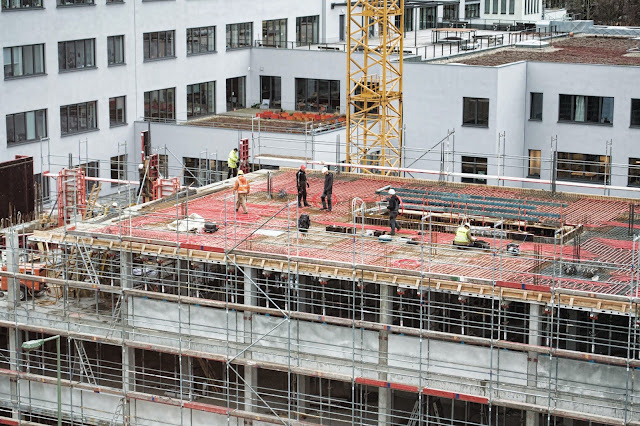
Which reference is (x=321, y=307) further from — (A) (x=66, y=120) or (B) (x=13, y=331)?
(A) (x=66, y=120)

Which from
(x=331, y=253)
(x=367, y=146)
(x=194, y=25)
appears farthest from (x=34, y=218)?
(x=194, y=25)

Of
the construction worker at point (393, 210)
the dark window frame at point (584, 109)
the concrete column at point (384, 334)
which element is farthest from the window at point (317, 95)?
the concrete column at point (384, 334)

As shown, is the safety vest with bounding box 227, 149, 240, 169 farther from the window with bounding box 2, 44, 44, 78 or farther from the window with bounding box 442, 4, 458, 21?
the window with bounding box 442, 4, 458, 21

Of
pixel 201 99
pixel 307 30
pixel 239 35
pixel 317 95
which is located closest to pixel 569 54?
pixel 317 95

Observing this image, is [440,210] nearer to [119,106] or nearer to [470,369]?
[470,369]

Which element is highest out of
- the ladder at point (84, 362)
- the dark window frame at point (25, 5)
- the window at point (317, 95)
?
the dark window frame at point (25, 5)

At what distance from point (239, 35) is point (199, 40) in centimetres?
453

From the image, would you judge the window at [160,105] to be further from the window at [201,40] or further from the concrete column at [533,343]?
the concrete column at [533,343]

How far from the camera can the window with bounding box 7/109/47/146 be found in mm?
62025

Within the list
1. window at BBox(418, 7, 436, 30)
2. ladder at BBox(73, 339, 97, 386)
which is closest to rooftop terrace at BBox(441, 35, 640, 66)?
window at BBox(418, 7, 436, 30)

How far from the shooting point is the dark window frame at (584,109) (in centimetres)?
6456

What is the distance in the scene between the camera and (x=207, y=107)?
252 feet

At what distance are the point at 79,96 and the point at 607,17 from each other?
3174 inches

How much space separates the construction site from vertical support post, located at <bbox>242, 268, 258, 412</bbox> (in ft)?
0.19
